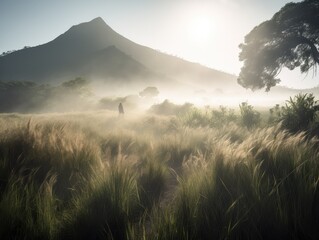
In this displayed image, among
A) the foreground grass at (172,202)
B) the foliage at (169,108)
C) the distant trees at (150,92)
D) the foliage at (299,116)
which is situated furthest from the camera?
the distant trees at (150,92)

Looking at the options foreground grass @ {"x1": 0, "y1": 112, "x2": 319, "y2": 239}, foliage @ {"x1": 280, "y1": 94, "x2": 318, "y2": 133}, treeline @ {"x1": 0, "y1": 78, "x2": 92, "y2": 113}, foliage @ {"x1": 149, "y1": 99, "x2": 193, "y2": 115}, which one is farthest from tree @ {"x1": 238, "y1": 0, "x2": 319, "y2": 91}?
treeline @ {"x1": 0, "y1": 78, "x2": 92, "y2": 113}

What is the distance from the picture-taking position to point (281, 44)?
2069 cm

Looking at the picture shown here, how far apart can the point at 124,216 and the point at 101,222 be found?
24 cm

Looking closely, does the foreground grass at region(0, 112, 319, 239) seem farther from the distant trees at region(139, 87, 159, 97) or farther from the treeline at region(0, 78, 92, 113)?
the distant trees at region(139, 87, 159, 97)

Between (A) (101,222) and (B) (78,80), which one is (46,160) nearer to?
(A) (101,222)

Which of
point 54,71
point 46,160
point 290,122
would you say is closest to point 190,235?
point 46,160

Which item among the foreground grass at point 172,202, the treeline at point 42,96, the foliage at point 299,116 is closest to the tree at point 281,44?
the foliage at point 299,116

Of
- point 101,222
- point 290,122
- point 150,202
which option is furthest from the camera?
point 290,122

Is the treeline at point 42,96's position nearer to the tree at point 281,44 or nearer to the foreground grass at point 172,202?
the tree at point 281,44

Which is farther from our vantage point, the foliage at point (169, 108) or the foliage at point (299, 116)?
the foliage at point (169, 108)

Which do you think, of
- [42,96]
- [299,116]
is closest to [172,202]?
[299,116]

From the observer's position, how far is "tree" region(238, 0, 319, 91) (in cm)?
1981

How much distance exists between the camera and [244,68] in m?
22.5

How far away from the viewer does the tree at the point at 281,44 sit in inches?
780
